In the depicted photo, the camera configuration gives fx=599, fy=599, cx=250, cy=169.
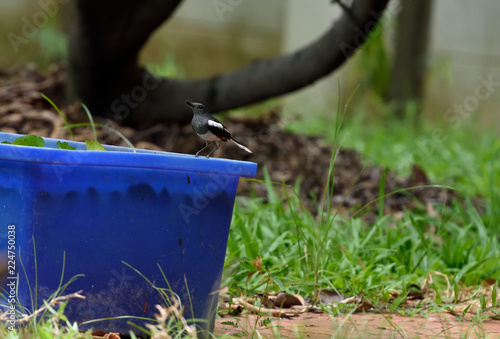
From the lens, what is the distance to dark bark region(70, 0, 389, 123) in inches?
135

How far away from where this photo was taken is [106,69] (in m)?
3.88

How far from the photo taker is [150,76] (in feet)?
13.3

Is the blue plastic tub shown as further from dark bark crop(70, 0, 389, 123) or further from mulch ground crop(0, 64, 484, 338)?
dark bark crop(70, 0, 389, 123)

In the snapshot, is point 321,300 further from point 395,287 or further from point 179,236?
point 179,236

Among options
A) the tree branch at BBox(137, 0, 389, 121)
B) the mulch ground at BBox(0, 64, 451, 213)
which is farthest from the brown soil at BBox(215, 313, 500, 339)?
the tree branch at BBox(137, 0, 389, 121)

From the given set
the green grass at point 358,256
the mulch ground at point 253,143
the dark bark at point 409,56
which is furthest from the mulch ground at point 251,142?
the dark bark at point 409,56

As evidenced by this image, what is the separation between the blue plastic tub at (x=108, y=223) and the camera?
133 cm

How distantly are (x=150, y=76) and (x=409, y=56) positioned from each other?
4780 mm

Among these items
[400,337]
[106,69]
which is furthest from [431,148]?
[400,337]

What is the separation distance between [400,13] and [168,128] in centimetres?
486

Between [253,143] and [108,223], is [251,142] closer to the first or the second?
[253,143]

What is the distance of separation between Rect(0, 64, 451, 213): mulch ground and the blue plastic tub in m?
1.98

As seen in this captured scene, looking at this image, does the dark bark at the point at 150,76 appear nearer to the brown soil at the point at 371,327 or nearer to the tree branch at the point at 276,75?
the tree branch at the point at 276,75

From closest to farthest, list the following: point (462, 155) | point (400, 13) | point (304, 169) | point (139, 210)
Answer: point (139, 210) < point (304, 169) < point (462, 155) < point (400, 13)
